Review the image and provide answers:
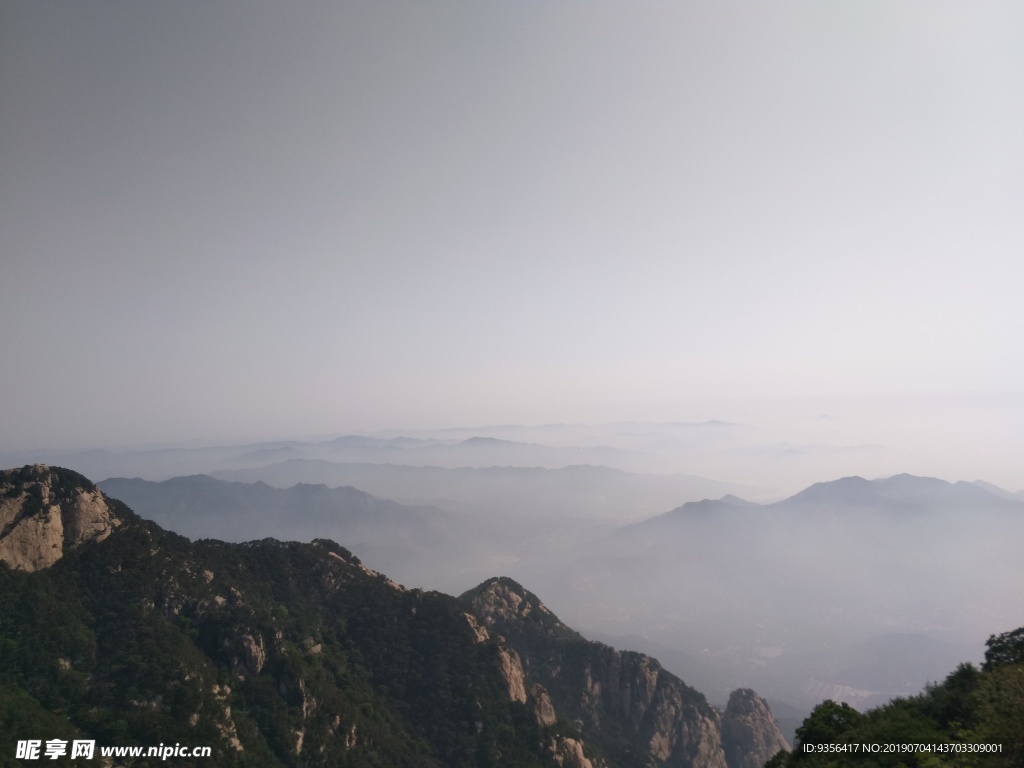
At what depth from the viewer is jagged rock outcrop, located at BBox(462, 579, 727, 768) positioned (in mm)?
91750

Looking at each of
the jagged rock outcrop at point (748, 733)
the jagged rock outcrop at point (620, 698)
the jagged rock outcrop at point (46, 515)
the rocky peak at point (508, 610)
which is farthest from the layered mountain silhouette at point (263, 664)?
the rocky peak at point (508, 610)

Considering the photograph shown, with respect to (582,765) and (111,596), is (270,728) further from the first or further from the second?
(582,765)

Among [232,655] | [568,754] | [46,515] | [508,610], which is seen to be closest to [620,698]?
[508,610]

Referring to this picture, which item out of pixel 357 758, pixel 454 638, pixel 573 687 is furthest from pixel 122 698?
pixel 573 687

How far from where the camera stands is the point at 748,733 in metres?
105

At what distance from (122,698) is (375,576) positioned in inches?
1916

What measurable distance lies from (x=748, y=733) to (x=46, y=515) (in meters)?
140

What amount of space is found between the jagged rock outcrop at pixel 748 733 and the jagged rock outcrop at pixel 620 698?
12.6 ft

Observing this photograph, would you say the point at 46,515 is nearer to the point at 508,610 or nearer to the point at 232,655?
the point at 232,655

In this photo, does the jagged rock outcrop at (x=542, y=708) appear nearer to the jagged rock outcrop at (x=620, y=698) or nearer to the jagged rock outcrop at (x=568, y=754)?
the jagged rock outcrop at (x=568, y=754)

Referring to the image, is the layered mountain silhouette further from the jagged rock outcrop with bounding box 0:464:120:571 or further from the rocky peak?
the rocky peak

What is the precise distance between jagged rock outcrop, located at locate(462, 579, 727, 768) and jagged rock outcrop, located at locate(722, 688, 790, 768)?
12.6ft

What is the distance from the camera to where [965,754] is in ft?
64.8

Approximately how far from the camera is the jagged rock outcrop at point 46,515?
57.2 meters
